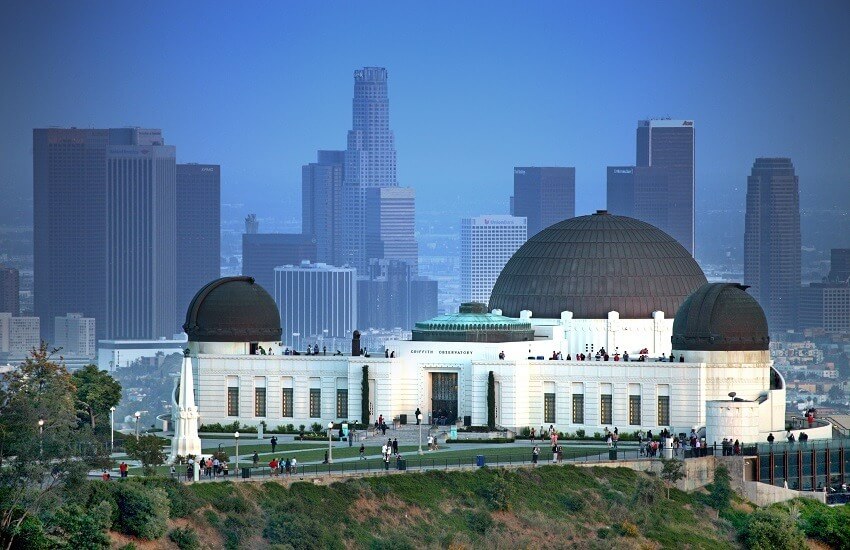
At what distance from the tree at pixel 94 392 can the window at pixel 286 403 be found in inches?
375

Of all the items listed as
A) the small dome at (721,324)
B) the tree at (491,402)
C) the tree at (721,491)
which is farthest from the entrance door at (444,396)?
the tree at (721,491)

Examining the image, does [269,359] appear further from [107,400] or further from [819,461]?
[819,461]

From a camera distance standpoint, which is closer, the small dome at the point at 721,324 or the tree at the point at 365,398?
the small dome at the point at 721,324

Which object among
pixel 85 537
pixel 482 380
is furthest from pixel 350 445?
pixel 85 537

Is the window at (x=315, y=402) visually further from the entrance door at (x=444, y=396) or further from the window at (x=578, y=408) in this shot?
the window at (x=578, y=408)

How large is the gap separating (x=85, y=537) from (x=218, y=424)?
134ft

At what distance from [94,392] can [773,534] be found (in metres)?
36.6

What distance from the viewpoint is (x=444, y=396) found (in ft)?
396

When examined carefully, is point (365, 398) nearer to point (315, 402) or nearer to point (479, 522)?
point (315, 402)

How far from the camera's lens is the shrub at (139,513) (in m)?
84.8

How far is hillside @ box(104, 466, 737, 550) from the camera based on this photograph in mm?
89062

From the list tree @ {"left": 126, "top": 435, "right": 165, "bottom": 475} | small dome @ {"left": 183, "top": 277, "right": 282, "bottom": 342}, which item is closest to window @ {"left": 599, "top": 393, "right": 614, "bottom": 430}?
small dome @ {"left": 183, "top": 277, "right": 282, "bottom": 342}

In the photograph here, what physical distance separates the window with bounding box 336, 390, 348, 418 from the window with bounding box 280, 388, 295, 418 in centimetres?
271

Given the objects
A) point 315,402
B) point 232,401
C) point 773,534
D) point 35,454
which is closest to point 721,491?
point 773,534
